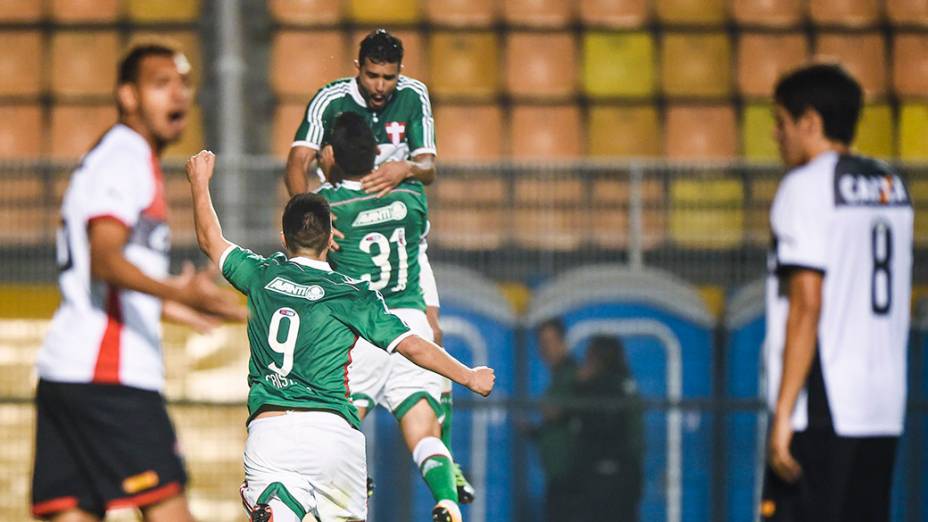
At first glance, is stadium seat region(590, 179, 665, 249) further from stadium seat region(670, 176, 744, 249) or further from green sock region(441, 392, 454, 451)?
green sock region(441, 392, 454, 451)

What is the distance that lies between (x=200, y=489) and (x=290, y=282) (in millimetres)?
6565

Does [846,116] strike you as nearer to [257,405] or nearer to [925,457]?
[257,405]

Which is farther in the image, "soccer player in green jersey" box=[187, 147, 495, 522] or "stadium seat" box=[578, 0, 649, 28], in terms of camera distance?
"stadium seat" box=[578, 0, 649, 28]

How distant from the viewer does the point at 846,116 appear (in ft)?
13.4

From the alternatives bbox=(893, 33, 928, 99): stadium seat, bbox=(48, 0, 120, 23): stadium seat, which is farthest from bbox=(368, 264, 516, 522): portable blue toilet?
bbox=(893, 33, 928, 99): stadium seat

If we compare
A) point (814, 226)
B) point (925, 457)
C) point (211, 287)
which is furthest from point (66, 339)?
point (925, 457)

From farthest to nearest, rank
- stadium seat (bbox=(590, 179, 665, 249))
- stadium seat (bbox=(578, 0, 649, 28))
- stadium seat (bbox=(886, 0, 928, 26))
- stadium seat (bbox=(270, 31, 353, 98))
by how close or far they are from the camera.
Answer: stadium seat (bbox=(578, 0, 649, 28)), stadium seat (bbox=(886, 0, 928, 26)), stadium seat (bbox=(270, 31, 353, 98)), stadium seat (bbox=(590, 179, 665, 249))

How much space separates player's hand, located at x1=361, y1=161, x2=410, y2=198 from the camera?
282 cm

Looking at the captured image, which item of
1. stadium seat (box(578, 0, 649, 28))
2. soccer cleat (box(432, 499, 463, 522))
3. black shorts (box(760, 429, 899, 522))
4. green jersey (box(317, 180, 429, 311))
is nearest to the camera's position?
green jersey (box(317, 180, 429, 311))

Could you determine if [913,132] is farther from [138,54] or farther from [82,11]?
[138,54]

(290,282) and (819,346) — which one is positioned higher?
(290,282)

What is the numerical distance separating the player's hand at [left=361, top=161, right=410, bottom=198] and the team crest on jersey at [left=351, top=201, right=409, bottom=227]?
1.6 inches

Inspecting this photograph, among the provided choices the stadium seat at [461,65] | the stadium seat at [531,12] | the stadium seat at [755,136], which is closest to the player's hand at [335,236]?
the stadium seat at [461,65]

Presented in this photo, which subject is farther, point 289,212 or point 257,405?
point 257,405
